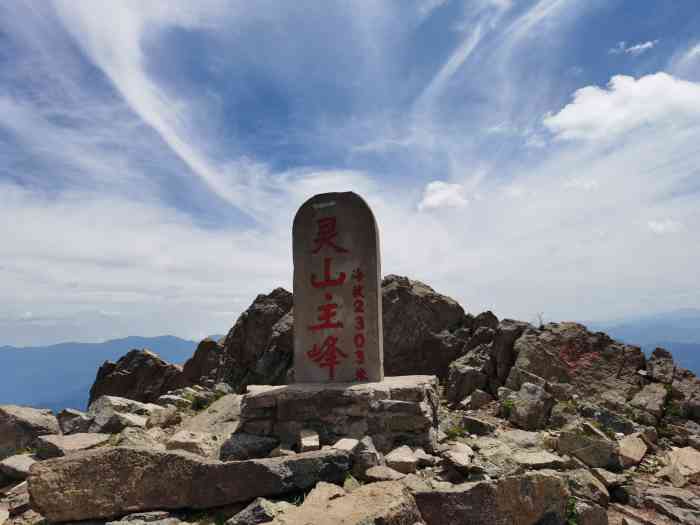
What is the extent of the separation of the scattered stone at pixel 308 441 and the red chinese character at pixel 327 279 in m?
2.85

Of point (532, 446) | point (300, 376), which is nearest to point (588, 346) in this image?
point (532, 446)

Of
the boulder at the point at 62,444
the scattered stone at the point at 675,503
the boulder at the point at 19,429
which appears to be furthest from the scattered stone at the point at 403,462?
the boulder at the point at 19,429

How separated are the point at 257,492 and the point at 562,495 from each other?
3396 mm

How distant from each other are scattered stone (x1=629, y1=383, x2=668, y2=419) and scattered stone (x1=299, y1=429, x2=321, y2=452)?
8.07m

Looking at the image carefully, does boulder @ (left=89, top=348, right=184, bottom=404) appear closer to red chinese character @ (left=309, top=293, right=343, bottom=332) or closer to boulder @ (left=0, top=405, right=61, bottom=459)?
boulder @ (left=0, top=405, right=61, bottom=459)

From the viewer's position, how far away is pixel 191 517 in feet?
15.4

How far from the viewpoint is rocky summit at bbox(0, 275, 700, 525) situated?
4.63 meters

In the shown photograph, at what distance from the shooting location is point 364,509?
3.90m

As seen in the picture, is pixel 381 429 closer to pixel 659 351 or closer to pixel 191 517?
pixel 191 517

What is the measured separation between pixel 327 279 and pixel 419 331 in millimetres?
7882

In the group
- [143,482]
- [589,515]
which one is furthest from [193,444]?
[589,515]

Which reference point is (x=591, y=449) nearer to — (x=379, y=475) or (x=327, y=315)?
(x=379, y=475)

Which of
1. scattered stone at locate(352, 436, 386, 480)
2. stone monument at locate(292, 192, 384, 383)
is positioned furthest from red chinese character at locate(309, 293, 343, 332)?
scattered stone at locate(352, 436, 386, 480)

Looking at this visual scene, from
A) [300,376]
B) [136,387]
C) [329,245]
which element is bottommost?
[136,387]
